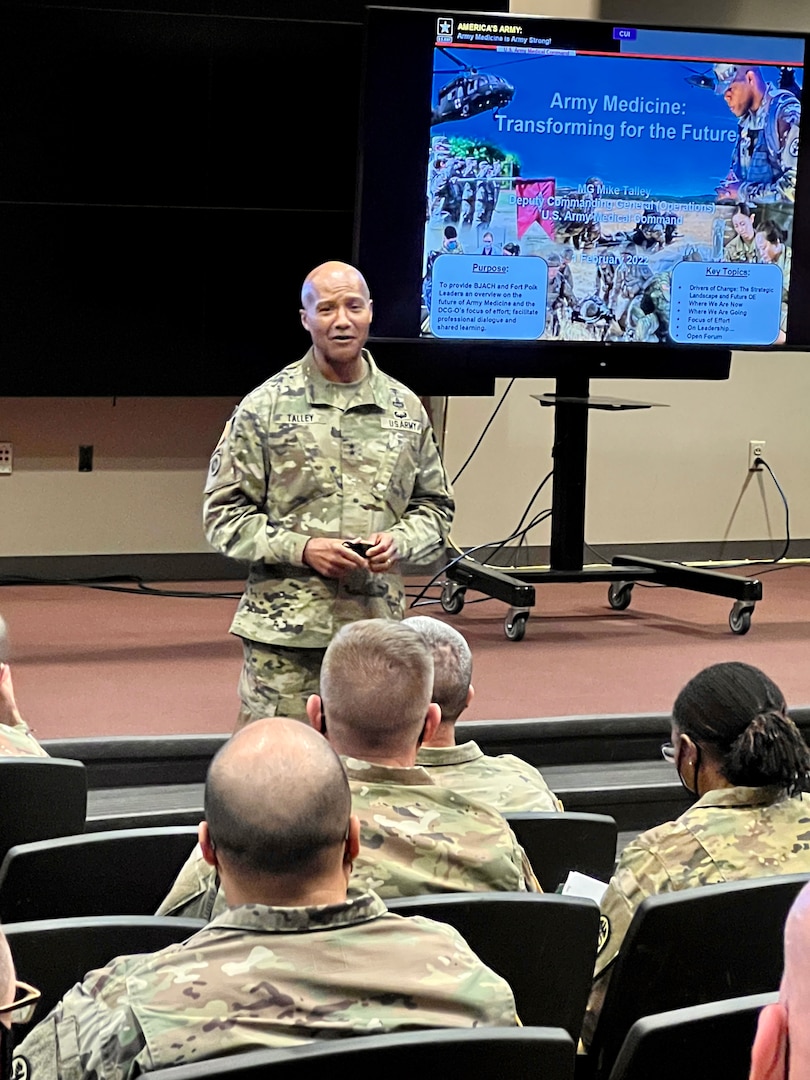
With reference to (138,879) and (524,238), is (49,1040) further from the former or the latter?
(524,238)

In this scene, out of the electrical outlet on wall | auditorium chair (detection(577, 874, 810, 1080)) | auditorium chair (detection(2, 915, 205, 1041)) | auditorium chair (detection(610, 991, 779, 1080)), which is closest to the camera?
auditorium chair (detection(610, 991, 779, 1080))

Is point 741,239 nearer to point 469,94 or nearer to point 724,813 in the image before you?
point 469,94

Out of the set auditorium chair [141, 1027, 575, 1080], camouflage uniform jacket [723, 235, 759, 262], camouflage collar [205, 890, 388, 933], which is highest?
camouflage uniform jacket [723, 235, 759, 262]

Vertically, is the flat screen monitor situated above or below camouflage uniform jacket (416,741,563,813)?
above

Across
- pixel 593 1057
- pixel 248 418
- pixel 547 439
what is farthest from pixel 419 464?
pixel 547 439

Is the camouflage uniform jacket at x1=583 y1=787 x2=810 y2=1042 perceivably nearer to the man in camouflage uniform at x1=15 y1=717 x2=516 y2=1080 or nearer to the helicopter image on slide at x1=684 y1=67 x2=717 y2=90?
the man in camouflage uniform at x1=15 y1=717 x2=516 y2=1080

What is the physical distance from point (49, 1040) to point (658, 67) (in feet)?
14.0

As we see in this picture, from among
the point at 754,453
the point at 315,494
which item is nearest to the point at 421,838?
the point at 315,494

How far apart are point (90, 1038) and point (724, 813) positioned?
3.73ft

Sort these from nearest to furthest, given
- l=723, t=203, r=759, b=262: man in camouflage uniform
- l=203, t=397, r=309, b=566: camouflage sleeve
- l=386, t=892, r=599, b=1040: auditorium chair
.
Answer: l=386, t=892, r=599, b=1040: auditorium chair
l=203, t=397, r=309, b=566: camouflage sleeve
l=723, t=203, r=759, b=262: man in camouflage uniform

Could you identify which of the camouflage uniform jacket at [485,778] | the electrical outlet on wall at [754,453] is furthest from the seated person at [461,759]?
the electrical outlet on wall at [754,453]

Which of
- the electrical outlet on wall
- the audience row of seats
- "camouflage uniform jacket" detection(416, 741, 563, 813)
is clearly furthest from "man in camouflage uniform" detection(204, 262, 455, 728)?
the electrical outlet on wall

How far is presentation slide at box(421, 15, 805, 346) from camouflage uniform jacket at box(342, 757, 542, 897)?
120 inches

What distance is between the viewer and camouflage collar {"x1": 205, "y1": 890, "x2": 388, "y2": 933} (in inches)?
56.4
